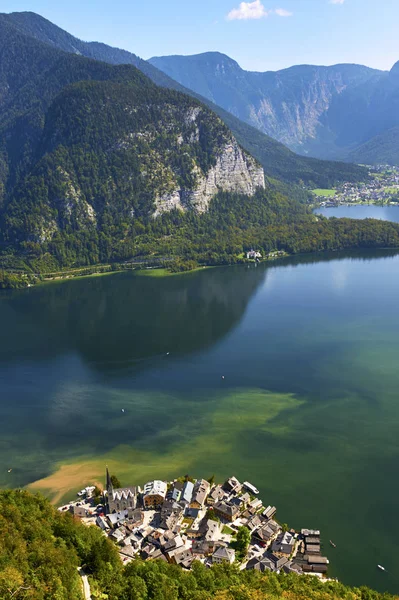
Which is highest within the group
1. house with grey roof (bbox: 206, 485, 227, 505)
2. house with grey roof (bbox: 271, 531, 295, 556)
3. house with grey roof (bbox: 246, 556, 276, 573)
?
house with grey roof (bbox: 206, 485, 227, 505)

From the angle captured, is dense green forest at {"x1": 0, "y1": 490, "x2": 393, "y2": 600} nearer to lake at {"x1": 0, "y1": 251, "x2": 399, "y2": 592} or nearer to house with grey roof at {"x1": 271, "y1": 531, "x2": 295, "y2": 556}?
house with grey roof at {"x1": 271, "y1": 531, "x2": 295, "y2": 556}

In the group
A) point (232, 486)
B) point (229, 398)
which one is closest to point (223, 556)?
point (232, 486)

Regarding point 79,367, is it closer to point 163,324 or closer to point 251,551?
point 163,324

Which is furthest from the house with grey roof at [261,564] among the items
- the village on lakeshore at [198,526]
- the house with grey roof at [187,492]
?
the house with grey roof at [187,492]

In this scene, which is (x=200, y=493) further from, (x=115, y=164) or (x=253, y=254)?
(x=115, y=164)

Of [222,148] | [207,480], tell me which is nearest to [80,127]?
[222,148]

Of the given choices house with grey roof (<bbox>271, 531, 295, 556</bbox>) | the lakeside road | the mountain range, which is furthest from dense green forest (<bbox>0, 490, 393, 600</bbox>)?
the mountain range

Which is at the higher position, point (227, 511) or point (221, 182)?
point (221, 182)
